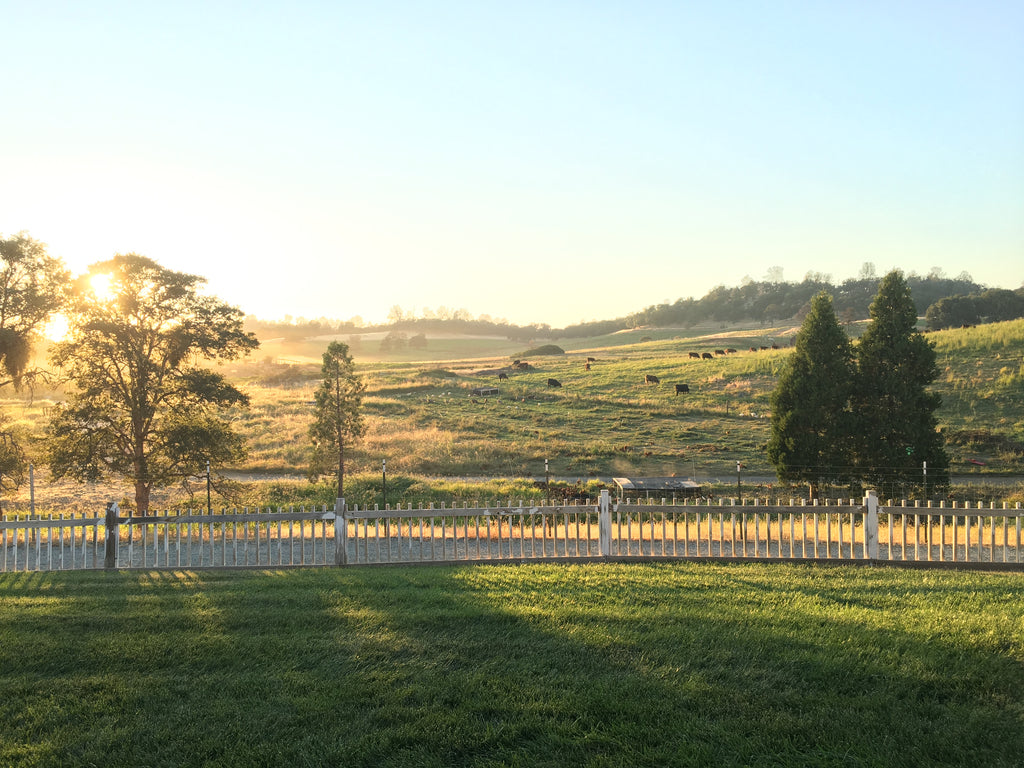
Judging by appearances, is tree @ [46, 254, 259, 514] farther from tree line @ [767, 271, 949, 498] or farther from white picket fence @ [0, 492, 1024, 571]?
tree line @ [767, 271, 949, 498]

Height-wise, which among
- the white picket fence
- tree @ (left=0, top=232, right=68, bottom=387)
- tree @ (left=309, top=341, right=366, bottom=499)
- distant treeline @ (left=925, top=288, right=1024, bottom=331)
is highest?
distant treeline @ (left=925, top=288, right=1024, bottom=331)

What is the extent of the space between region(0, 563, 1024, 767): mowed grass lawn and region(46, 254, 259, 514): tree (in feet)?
43.4

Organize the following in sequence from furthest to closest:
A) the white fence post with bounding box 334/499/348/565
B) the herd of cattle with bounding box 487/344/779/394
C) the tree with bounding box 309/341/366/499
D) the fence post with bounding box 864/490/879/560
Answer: the herd of cattle with bounding box 487/344/779/394 < the tree with bounding box 309/341/366/499 < the white fence post with bounding box 334/499/348/565 < the fence post with bounding box 864/490/879/560

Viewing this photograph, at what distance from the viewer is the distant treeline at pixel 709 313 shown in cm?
13950

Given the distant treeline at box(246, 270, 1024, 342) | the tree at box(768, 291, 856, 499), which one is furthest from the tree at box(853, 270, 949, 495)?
the distant treeline at box(246, 270, 1024, 342)

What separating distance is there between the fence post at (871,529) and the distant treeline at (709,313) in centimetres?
11795

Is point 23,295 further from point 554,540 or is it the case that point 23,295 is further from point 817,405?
point 817,405

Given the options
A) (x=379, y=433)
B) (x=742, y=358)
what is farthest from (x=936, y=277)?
(x=379, y=433)

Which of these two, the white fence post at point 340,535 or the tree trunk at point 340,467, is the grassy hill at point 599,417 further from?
the white fence post at point 340,535

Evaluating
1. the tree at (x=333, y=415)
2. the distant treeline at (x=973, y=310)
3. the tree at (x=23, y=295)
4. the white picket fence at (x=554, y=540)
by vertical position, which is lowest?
the white picket fence at (x=554, y=540)

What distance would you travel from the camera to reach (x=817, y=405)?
23266 millimetres

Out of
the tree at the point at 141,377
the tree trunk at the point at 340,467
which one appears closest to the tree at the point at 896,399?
the tree trunk at the point at 340,467

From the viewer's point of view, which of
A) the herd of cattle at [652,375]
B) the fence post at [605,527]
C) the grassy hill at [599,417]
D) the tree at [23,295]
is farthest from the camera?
the herd of cattle at [652,375]

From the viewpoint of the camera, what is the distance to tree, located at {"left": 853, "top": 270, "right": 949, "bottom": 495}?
22172 mm
